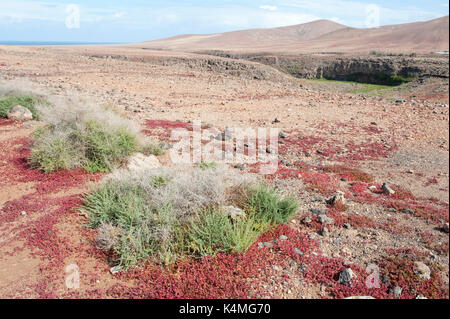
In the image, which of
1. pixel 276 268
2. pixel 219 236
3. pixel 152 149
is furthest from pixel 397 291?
pixel 152 149

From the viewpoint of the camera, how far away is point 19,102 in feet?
36.8

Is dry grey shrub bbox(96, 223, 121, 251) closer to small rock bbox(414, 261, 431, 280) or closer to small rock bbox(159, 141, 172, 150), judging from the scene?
small rock bbox(414, 261, 431, 280)

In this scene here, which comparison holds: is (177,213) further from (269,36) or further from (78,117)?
(269,36)

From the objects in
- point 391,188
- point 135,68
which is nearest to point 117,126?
point 391,188

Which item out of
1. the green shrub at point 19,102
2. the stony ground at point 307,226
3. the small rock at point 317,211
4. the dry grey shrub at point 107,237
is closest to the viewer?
the stony ground at point 307,226

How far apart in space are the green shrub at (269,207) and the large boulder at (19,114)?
30.3 ft

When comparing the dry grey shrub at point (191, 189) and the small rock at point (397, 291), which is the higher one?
the dry grey shrub at point (191, 189)

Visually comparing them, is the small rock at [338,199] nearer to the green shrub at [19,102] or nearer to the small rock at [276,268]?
the small rock at [276,268]

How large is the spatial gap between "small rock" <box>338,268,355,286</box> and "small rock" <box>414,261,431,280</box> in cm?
67

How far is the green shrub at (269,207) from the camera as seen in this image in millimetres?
4668

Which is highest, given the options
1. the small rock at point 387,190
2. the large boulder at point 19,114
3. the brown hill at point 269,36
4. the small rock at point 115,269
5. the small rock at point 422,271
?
the brown hill at point 269,36

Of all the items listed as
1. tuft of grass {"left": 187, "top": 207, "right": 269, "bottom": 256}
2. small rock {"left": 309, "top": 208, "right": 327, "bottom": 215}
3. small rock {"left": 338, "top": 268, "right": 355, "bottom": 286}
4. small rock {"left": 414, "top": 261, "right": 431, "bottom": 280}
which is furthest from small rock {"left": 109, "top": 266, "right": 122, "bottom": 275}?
small rock {"left": 414, "top": 261, "right": 431, "bottom": 280}

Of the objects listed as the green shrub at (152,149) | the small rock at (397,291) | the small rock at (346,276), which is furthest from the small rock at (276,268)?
the green shrub at (152,149)
